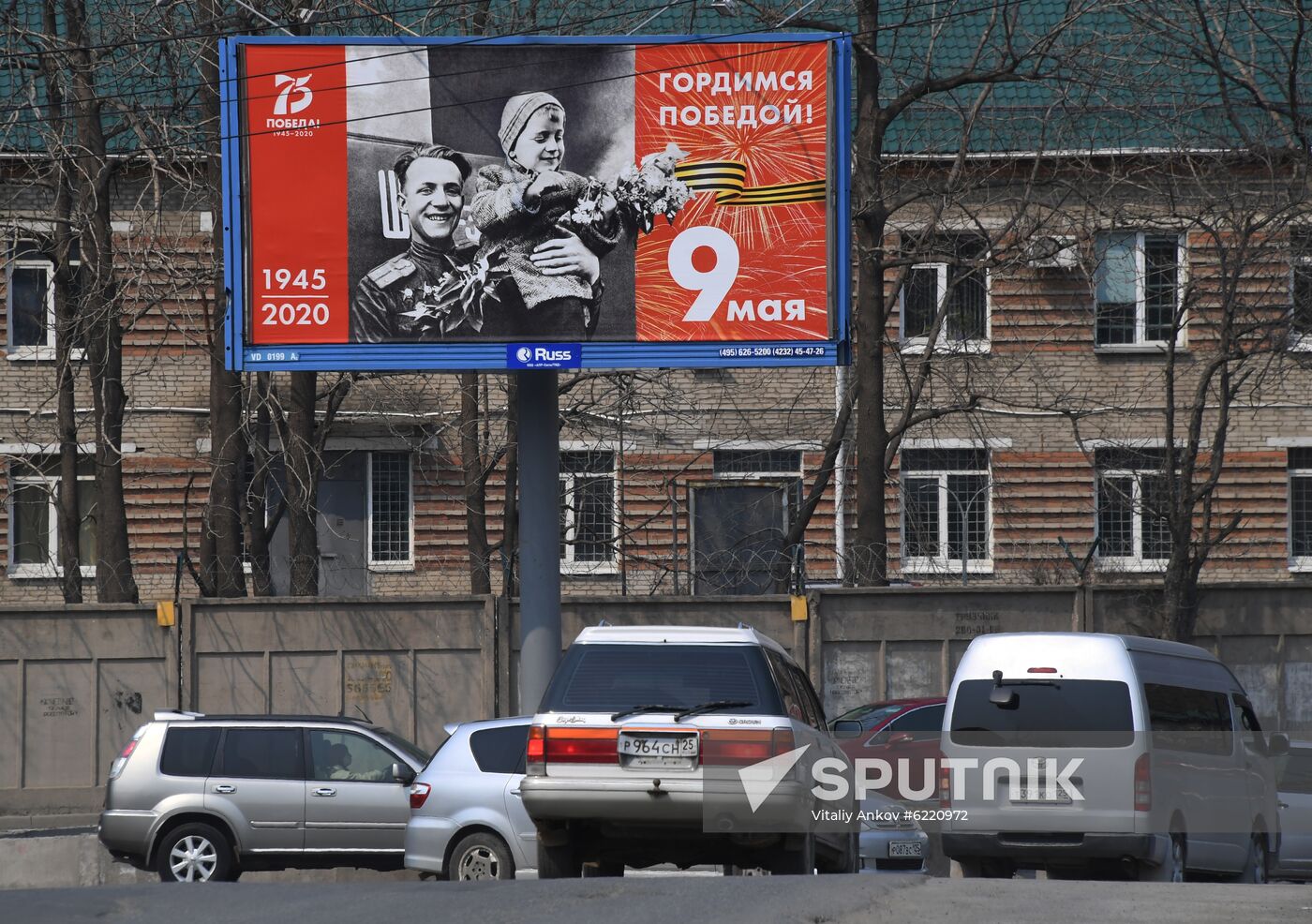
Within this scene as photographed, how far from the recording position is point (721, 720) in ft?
33.0

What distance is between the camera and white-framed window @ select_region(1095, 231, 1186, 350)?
24.8m

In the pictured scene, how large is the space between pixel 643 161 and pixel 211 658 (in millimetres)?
7599

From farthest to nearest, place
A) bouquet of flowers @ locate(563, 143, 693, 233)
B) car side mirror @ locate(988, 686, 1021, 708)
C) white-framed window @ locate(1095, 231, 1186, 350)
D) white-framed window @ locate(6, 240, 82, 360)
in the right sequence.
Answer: white-framed window @ locate(6, 240, 82, 360)
white-framed window @ locate(1095, 231, 1186, 350)
bouquet of flowers @ locate(563, 143, 693, 233)
car side mirror @ locate(988, 686, 1021, 708)

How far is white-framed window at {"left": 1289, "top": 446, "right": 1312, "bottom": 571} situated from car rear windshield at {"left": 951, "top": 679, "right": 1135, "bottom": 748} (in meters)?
16.1

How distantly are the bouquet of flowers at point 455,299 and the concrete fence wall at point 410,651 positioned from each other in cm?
415

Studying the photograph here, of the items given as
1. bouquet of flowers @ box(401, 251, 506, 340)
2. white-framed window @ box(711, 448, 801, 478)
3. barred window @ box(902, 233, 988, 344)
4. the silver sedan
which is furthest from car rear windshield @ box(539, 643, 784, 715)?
barred window @ box(902, 233, 988, 344)

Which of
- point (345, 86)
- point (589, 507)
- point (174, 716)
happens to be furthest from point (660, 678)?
point (589, 507)

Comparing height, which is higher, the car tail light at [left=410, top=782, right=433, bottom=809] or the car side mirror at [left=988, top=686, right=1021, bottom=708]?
the car side mirror at [left=988, top=686, right=1021, bottom=708]

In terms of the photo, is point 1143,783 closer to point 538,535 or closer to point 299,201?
point 538,535

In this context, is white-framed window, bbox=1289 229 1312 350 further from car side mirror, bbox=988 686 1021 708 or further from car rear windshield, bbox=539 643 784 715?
car rear windshield, bbox=539 643 784 715

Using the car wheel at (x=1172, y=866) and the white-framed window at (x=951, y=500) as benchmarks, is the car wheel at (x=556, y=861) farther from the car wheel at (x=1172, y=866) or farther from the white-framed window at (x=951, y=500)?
the white-framed window at (x=951, y=500)

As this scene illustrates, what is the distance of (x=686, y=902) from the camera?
9328 mm

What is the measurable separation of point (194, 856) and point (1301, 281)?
15.3m

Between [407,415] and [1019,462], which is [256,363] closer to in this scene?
[407,415]
